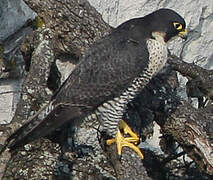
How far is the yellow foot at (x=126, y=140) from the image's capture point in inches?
219

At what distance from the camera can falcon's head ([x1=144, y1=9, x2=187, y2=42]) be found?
18.3ft

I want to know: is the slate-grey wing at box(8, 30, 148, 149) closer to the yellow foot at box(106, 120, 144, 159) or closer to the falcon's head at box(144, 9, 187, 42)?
the falcon's head at box(144, 9, 187, 42)

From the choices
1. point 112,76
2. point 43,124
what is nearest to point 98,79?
point 112,76

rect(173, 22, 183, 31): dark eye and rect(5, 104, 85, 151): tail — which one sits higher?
rect(173, 22, 183, 31): dark eye

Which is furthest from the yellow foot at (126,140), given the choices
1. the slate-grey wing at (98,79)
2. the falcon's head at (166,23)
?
the falcon's head at (166,23)

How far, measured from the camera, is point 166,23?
5.61 metres

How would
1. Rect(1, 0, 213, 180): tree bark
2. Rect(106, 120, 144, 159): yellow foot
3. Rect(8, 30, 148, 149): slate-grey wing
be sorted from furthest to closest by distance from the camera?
Rect(1, 0, 213, 180): tree bark → Rect(106, 120, 144, 159): yellow foot → Rect(8, 30, 148, 149): slate-grey wing

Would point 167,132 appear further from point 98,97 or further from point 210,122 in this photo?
point 98,97

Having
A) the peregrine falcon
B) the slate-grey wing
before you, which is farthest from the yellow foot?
the slate-grey wing

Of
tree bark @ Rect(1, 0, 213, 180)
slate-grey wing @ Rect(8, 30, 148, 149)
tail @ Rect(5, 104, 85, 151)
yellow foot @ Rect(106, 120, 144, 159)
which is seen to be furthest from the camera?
tree bark @ Rect(1, 0, 213, 180)

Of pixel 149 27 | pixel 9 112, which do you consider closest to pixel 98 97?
pixel 149 27

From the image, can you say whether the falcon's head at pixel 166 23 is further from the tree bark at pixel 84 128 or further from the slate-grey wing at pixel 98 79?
the tree bark at pixel 84 128

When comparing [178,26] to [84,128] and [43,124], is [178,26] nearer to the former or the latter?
[84,128]

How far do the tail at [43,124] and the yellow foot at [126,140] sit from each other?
356 millimetres
